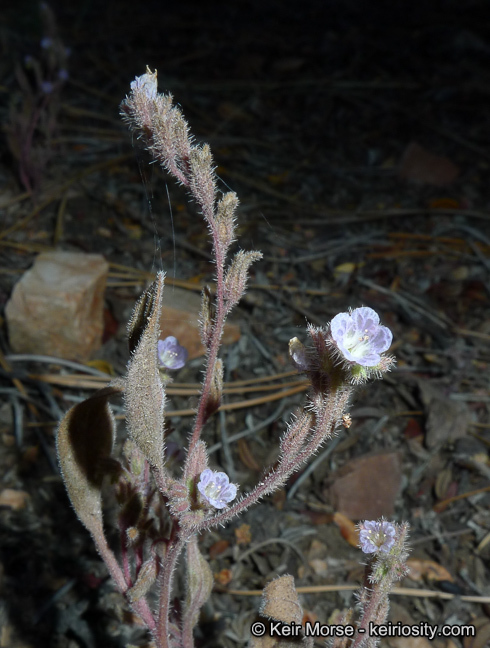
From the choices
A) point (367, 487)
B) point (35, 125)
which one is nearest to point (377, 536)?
point (367, 487)

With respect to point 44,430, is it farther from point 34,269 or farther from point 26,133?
point 26,133

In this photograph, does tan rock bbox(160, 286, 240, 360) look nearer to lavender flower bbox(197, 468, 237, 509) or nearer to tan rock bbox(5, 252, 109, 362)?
tan rock bbox(5, 252, 109, 362)

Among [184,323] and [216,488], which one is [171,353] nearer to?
[216,488]

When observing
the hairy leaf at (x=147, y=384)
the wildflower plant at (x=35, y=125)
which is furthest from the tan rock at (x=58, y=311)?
the hairy leaf at (x=147, y=384)

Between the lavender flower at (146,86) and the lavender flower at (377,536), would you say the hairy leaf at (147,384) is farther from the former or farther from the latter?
the lavender flower at (377,536)

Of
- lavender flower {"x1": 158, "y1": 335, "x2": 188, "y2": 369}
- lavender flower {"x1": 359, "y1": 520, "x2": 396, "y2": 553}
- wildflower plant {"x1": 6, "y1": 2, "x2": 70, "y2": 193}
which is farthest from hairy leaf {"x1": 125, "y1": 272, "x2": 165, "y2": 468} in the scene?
wildflower plant {"x1": 6, "y1": 2, "x2": 70, "y2": 193}

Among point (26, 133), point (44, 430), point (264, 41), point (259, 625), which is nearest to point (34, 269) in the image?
point (44, 430)
